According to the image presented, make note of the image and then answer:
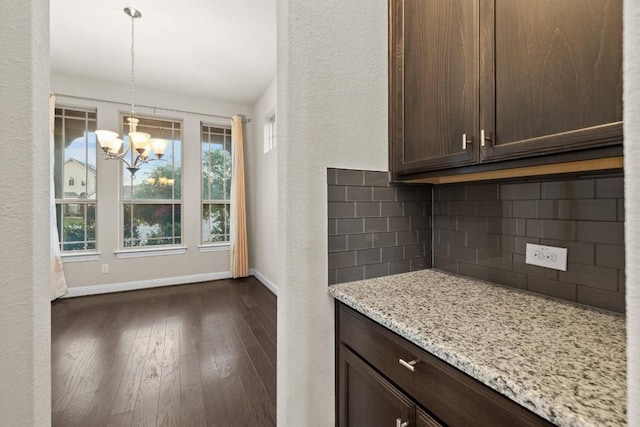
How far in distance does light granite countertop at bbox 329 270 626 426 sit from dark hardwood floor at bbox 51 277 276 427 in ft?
4.15

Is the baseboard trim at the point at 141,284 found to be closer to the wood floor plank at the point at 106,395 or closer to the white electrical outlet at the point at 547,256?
the wood floor plank at the point at 106,395

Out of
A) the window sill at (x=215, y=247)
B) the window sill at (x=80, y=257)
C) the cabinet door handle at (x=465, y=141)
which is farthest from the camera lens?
the window sill at (x=215, y=247)

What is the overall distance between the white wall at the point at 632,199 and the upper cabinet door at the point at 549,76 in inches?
17.8

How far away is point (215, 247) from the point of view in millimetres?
4625

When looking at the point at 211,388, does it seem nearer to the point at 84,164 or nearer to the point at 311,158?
the point at 311,158

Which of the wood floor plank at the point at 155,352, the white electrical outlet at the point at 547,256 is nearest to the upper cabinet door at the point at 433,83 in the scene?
the white electrical outlet at the point at 547,256

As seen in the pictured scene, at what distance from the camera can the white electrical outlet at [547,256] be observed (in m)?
1.02

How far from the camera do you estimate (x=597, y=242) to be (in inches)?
36.6

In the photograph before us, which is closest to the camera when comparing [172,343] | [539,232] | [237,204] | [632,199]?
[632,199]

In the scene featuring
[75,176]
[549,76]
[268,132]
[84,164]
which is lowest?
[549,76]

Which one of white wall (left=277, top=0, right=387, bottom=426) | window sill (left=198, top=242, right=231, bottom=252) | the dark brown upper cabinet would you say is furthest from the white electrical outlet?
window sill (left=198, top=242, right=231, bottom=252)

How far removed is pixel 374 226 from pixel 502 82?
730 mm

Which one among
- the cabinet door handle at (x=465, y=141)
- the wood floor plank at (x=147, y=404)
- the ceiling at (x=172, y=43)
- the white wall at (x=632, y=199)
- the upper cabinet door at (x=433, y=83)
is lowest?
the wood floor plank at (x=147, y=404)

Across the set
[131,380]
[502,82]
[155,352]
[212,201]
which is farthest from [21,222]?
[212,201]
